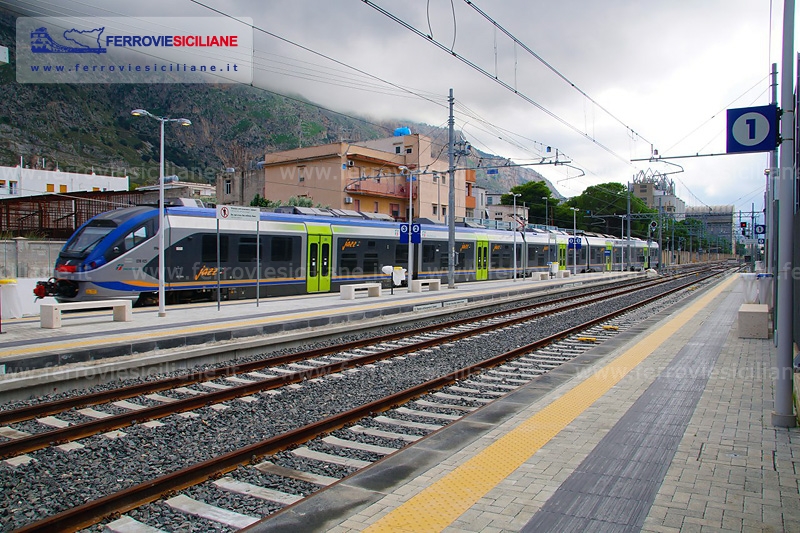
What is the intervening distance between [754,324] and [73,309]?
1567cm

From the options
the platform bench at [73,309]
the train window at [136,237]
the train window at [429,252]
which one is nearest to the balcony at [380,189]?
the train window at [429,252]

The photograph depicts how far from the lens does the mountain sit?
11638cm

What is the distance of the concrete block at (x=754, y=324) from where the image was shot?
12.8 metres

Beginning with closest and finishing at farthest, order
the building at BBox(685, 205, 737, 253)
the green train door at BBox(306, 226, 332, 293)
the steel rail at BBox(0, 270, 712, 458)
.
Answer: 1. the steel rail at BBox(0, 270, 712, 458)
2. the green train door at BBox(306, 226, 332, 293)
3. the building at BBox(685, 205, 737, 253)

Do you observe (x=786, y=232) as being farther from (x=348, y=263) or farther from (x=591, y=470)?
(x=348, y=263)

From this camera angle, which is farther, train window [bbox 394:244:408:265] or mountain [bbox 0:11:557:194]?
mountain [bbox 0:11:557:194]

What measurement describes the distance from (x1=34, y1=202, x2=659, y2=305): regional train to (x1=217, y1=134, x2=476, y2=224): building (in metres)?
20.1

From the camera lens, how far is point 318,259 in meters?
22.2

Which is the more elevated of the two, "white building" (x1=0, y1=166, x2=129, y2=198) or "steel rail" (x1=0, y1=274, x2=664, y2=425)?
"white building" (x1=0, y1=166, x2=129, y2=198)

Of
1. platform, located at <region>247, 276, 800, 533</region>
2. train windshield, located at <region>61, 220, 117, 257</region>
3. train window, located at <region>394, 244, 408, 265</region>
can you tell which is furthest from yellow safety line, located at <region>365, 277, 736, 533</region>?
train window, located at <region>394, 244, 408, 265</region>

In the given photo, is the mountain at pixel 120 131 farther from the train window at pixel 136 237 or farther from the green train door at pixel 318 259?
the train window at pixel 136 237

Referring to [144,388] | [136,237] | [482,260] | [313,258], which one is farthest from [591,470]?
[482,260]

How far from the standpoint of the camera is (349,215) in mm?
25469

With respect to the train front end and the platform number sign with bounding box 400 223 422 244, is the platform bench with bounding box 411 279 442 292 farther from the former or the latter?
the train front end
